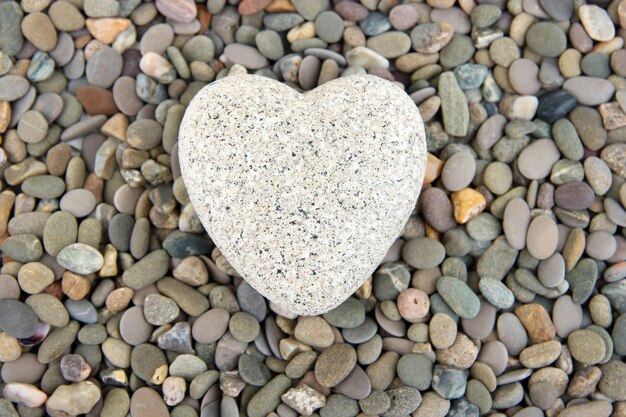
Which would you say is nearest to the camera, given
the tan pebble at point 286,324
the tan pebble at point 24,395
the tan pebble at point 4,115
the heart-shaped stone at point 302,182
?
the heart-shaped stone at point 302,182

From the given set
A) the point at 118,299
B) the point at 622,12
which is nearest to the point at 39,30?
the point at 118,299

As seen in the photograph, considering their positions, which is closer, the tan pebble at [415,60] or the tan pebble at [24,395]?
the tan pebble at [24,395]

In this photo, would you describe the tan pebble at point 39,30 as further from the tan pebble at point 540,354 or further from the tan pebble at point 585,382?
the tan pebble at point 585,382

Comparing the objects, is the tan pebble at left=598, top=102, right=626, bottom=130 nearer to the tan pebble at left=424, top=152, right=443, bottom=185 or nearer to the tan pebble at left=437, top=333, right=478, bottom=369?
the tan pebble at left=424, top=152, right=443, bottom=185

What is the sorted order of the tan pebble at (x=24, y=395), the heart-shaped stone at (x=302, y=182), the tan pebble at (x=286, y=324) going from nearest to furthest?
1. the heart-shaped stone at (x=302, y=182)
2. the tan pebble at (x=24, y=395)
3. the tan pebble at (x=286, y=324)

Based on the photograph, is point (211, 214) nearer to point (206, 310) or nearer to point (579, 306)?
point (206, 310)

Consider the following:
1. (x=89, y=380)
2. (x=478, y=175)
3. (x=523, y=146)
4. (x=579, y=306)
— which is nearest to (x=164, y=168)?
(x=89, y=380)

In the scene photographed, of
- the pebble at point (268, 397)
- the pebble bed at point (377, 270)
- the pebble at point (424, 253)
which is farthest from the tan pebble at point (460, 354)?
the pebble at point (268, 397)
